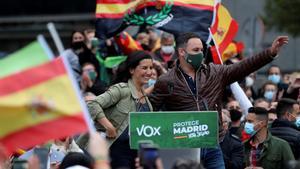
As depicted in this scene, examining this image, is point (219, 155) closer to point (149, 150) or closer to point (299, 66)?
point (149, 150)

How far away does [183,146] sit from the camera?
1152 centimetres

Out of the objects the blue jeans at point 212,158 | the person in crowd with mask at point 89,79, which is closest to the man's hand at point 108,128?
the blue jeans at point 212,158

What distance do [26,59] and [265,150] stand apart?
5354 millimetres

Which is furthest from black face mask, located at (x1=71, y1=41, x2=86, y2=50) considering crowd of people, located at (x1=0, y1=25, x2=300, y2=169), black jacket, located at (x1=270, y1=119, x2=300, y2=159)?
black jacket, located at (x1=270, y1=119, x2=300, y2=159)

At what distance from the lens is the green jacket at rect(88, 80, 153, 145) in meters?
12.5

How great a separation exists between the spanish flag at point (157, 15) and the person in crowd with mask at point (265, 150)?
59.9 inches

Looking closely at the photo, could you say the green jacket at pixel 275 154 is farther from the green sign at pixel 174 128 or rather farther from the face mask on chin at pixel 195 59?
the green sign at pixel 174 128

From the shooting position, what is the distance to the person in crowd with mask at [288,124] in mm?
13938

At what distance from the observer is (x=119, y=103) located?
41.1ft

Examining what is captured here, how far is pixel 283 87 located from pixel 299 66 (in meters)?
22.7

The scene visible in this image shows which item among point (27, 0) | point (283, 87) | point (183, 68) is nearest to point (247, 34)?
point (283, 87)

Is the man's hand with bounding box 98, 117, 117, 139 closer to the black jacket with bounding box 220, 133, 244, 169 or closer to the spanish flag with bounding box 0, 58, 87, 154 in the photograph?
the black jacket with bounding box 220, 133, 244, 169

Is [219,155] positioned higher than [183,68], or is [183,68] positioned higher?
[183,68]

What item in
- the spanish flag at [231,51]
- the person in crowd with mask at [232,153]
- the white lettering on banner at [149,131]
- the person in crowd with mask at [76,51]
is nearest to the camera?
the white lettering on banner at [149,131]
